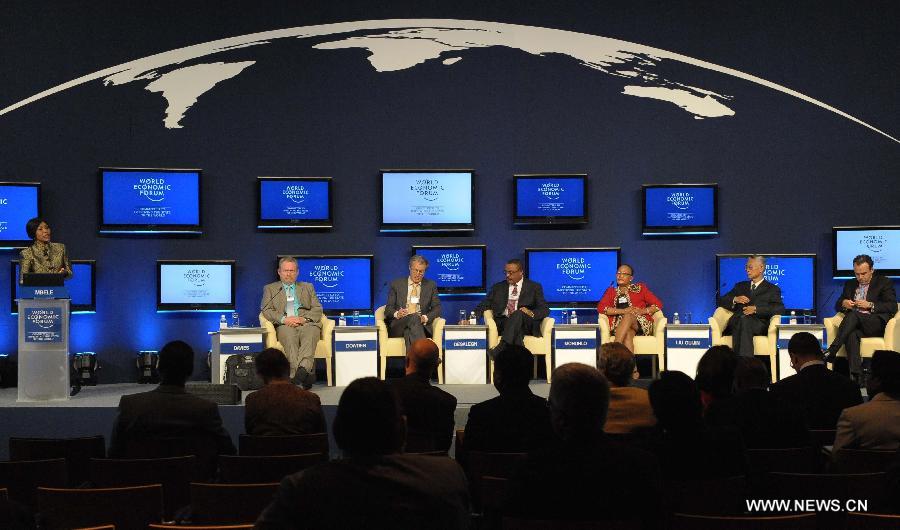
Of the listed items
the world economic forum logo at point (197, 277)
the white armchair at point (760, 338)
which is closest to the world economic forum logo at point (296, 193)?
the world economic forum logo at point (197, 277)

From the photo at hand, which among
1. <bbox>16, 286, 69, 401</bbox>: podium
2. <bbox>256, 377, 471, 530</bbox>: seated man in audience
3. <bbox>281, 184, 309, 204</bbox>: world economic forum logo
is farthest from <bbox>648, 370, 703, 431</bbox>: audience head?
<bbox>281, 184, 309, 204</bbox>: world economic forum logo

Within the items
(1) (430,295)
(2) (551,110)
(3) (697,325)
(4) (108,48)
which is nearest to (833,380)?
(3) (697,325)

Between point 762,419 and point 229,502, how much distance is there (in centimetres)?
226

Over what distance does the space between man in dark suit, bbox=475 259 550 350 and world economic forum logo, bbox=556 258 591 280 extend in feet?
1.92

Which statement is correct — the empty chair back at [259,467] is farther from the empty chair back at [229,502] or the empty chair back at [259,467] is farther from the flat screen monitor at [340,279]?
the flat screen monitor at [340,279]

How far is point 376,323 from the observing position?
33.3 ft

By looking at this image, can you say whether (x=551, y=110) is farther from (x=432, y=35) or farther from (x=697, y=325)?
(x=697, y=325)

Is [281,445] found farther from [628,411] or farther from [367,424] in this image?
[367,424]

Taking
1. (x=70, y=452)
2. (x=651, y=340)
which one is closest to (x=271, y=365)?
(x=70, y=452)

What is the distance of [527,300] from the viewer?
32.6 feet

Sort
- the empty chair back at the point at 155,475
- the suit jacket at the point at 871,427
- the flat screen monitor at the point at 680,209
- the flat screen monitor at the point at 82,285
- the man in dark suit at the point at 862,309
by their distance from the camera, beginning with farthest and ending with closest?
the flat screen monitor at the point at 680,209 → the flat screen monitor at the point at 82,285 → the man in dark suit at the point at 862,309 → the suit jacket at the point at 871,427 → the empty chair back at the point at 155,475

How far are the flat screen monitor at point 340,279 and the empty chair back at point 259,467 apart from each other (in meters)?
6.86

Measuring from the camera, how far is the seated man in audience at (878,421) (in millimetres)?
3885

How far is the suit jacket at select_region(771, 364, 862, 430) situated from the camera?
15.8 ft
